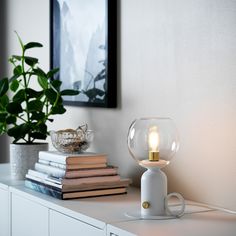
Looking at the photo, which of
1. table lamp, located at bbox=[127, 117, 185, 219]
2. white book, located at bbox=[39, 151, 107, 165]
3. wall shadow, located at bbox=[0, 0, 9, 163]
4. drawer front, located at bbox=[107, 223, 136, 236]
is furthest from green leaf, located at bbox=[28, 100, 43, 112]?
wall shadow, located at bbox=[0, 0, 9, 163]

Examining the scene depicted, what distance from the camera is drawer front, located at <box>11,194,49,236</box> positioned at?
1.85m

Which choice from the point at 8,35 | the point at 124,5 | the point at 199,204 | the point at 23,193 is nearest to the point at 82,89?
the point at 124,5

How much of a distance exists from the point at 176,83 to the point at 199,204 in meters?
0.40

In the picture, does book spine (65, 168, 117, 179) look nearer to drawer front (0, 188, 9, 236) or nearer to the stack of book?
the stack of book

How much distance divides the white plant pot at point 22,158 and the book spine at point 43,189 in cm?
A: 20

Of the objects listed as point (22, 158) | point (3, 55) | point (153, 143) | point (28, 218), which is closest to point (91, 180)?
point (28, 218)

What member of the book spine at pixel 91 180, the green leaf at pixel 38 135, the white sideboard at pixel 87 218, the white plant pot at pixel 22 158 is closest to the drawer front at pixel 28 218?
the white sideboard at pixel 87 218

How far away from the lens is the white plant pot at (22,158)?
2291 mm

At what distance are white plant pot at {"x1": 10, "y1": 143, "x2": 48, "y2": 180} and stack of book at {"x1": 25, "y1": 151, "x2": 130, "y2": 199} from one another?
1.03 feet

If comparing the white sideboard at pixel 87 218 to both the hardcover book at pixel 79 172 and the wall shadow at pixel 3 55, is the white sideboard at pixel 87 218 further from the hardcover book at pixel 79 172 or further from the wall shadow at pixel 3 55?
the wall shadow at pixel 3 55

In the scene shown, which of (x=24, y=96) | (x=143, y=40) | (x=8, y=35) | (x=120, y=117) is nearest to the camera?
(x=143, y=40)

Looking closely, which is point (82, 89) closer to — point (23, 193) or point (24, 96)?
point (24, 96)

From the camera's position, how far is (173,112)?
190cm

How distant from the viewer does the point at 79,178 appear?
6.17 ft
